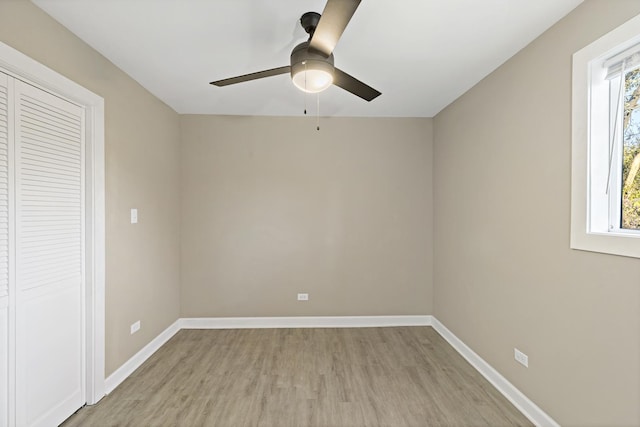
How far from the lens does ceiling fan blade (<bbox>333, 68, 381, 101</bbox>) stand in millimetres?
1736

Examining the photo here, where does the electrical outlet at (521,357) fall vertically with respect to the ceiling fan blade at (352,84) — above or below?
below

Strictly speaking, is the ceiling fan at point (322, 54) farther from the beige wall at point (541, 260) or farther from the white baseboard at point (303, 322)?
the white baseboard at point (303, 322)

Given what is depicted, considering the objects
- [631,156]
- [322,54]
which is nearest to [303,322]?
[322,54]

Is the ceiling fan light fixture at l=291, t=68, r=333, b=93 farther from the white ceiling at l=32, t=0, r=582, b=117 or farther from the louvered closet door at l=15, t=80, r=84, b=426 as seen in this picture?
the louvered closet door at l=15, t=80, r=84, b=426

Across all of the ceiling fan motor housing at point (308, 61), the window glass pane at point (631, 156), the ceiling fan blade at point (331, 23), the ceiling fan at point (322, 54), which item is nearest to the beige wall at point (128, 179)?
the ceiling fan at point (322, 54)

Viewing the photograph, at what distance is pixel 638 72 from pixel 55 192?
128 inches

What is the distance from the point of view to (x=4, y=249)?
167 centimetres

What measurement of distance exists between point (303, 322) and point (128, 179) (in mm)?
2356

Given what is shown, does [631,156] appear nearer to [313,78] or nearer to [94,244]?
[313,78]

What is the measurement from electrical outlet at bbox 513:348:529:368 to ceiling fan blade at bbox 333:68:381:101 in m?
1.99

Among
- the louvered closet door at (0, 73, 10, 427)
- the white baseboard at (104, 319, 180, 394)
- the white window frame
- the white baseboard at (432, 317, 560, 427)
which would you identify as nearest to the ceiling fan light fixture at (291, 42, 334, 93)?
the white window frame

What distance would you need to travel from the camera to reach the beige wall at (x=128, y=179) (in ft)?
6.05

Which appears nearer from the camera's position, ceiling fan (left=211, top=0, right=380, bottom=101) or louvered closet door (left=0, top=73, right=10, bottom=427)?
ceiling fan (left=211, top=0, right=380, bottom=101)

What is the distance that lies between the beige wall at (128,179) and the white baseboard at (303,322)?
1.07 ft
